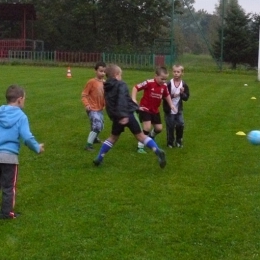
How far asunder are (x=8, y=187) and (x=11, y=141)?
459mm

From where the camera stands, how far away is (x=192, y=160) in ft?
32.7

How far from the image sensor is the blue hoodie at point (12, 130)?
258 inches

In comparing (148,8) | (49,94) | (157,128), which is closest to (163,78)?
(157,128)

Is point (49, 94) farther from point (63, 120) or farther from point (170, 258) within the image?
point (170, 258)

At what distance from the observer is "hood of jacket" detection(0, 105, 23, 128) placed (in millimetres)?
6555

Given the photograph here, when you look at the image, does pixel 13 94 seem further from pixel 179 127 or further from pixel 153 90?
pixel 179 127

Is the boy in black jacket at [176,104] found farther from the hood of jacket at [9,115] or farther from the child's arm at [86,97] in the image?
the hood of jacket at [9,115]

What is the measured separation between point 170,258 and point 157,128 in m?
5.48

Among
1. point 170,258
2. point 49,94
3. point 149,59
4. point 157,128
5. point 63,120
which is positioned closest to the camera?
point 170,258

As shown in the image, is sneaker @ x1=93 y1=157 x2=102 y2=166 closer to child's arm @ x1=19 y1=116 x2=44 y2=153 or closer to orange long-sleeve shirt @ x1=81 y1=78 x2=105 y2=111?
orange long-sleeve shirt @ x1=81 y1=78 x2=105 y2=111

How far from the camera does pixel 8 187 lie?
261 inches

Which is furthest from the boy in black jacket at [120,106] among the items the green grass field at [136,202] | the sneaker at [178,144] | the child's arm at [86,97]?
the sneaker at [178,144]

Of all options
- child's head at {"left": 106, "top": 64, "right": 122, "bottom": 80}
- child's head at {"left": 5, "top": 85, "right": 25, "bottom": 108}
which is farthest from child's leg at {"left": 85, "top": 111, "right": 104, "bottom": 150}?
child's head at {"left": 5, "top": 85, "right": 25, "bottom": 108}

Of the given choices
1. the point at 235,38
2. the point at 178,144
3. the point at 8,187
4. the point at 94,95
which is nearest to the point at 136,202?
the point at 8,187
